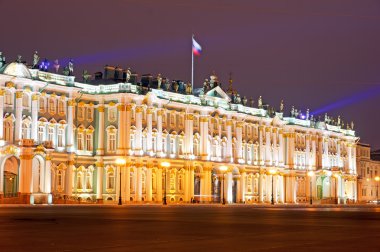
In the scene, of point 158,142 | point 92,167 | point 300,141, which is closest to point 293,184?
point 300,141

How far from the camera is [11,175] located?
72.4 metres

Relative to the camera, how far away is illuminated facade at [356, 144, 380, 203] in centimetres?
14500

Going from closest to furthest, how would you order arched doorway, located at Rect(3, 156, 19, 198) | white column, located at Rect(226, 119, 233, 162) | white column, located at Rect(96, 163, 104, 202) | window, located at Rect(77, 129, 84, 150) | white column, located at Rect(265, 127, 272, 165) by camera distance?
arched doorway, located at Rect(3, 156, 19, 198), window, located at Rect(77, 129, 84, 150), white column, located at Rect(96, 163, 104, 202), white column, located at Rect(226, 119, 233, 162), white column, located at Rect(265, 127, 272, 165)

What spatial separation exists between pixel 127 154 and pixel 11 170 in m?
13.9

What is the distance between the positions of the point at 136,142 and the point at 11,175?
15.8 m

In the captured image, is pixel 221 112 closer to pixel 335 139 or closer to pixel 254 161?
pixel 254 161

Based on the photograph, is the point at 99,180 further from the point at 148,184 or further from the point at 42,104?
the point at 42,104

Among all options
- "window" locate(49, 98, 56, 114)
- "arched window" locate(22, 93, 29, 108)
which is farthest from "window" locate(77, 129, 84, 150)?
"arched window" locate(22, 93, 29, 108)

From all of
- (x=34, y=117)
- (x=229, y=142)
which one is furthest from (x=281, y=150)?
(x=34, y=117)

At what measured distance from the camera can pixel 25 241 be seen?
58.9 ft

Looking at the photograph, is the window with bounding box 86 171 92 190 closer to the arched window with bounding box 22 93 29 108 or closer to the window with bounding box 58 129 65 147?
the window with bounding box 58 129 65 147

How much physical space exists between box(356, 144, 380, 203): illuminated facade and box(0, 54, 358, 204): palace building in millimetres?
30021

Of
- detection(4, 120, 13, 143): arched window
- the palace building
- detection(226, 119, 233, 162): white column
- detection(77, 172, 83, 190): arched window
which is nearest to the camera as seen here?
detection(4, 120, 13, 143): arched window

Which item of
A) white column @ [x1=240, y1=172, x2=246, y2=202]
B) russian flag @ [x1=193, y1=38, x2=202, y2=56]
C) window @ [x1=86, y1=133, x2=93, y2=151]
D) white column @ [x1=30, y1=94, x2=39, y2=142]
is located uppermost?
russian flag @ [x1=193, y1=38, x2=202, y2=56]
